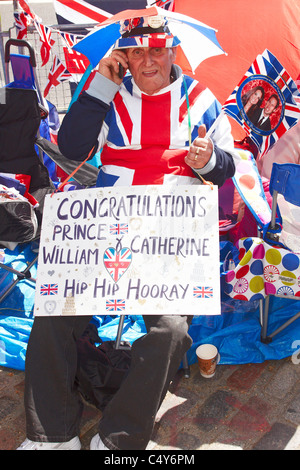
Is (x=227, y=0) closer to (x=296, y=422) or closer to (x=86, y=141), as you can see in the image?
(x=86, y=141)

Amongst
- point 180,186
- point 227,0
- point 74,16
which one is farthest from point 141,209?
point 74,16

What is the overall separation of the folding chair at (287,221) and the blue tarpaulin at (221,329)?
20 cm

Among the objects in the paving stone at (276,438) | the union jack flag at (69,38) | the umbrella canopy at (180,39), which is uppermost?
the umbrella canopy at (180,39)

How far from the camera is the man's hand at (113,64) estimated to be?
7.83ft

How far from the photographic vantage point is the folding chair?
2488 millimetres

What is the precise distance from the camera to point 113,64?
240 centimetres

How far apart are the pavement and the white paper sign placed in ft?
2.17

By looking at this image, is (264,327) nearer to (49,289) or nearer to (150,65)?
(49,289)

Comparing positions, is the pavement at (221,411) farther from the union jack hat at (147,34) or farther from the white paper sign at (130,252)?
the union jack hat at (147,34)

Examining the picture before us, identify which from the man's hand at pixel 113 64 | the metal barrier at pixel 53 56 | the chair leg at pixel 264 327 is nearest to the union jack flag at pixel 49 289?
the man's hand at pixel 113 64

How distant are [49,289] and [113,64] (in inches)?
42.2

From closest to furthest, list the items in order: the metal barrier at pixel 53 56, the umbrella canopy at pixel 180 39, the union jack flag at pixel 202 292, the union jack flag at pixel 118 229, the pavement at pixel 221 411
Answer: the union jack flag at pixel 202 292, the union jack flag at pixel 118 229, the pavement at pixel 221 411, the umbrella canopy at pixel 180 39, the metal barrier at pixel 53 56

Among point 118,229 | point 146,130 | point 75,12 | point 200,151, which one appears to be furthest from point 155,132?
point 75,12

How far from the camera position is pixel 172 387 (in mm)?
2652
